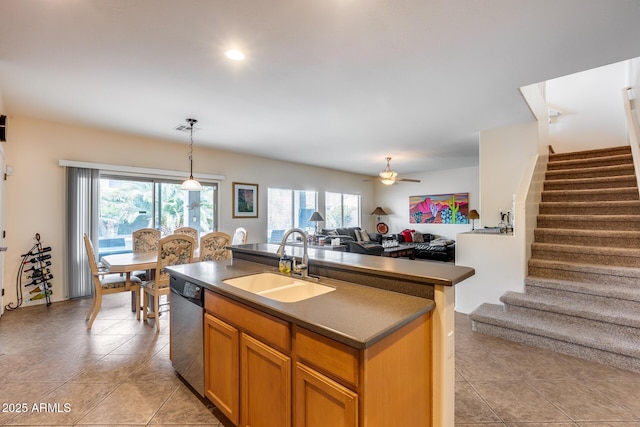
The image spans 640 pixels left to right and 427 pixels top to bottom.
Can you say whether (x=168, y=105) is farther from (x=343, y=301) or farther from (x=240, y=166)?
(x=343, y=301)

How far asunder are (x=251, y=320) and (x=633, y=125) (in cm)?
513

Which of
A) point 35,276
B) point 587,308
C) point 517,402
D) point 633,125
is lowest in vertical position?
point 517,402

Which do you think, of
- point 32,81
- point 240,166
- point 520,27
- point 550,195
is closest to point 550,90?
point 550,195

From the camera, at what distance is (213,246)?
357 cm

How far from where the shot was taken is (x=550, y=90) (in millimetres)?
5875

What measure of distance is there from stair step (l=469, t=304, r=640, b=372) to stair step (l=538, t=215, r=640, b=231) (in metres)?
1.48

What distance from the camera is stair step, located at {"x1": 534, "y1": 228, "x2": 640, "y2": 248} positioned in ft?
10.4

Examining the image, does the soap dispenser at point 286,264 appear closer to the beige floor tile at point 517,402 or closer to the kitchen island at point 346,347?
the kitchen island at point 346,347

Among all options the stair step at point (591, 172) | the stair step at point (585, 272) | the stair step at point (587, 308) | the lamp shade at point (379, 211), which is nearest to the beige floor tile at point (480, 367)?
the stair step at point (587, 308)

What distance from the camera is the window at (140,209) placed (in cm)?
455

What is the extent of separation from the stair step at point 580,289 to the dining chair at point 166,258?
3811mm

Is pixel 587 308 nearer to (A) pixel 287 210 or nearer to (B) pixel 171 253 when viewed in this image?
(B) pixel 171 253

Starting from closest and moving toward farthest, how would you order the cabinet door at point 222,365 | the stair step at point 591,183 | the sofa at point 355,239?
the cabinet door at point 222,365, the stair step at point 591,183, the sofa at point 355,239

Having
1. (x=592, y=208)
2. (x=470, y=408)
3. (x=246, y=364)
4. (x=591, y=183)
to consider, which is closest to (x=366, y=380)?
(x=246, y=364)
